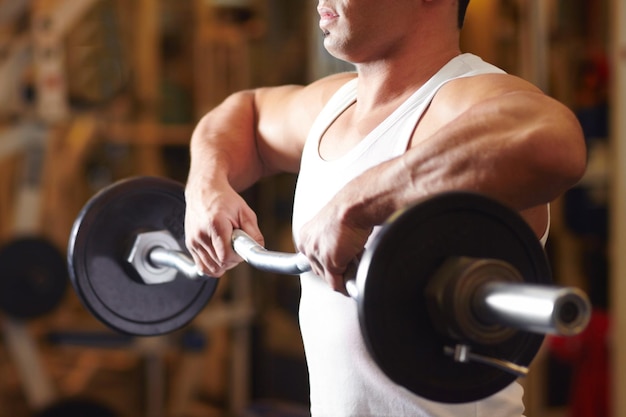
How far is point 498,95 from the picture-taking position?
3.71 ft

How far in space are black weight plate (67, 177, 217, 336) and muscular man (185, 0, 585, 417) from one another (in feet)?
0.34

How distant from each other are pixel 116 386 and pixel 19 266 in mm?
853

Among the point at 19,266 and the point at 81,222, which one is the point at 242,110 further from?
the point at 19,266

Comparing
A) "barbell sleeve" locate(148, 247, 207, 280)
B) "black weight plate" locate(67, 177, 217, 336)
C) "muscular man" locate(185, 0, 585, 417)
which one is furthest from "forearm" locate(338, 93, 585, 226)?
"black weight plate" locate(67, 177, 217, 336)

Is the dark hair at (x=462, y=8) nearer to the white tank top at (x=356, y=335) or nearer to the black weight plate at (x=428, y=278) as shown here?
the white tank top at (x=356, y=335)

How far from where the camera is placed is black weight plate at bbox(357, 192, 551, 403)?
3.11ft

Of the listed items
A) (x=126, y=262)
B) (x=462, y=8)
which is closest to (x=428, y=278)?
(x=462, y=8)

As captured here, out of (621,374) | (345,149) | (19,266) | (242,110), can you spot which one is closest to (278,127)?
(242,110)

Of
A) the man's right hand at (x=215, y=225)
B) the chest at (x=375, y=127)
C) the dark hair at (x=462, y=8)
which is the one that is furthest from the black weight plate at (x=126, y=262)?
the dark hair at (x=462, y=8)

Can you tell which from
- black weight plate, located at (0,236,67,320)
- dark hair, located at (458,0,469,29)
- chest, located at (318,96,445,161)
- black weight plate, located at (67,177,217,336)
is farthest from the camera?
black weight plate, located at (0,236,67,320)

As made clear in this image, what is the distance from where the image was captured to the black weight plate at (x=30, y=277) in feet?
13.2

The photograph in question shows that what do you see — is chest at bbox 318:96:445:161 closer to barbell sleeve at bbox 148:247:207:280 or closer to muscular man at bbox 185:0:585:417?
muscular man at bbox 185:0:585:417

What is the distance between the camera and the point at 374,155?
1295 mm

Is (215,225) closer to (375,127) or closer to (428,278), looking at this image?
(375,127)
